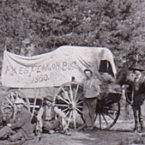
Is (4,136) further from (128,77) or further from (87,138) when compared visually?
(128,77)

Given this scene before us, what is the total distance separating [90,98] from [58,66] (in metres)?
1.74

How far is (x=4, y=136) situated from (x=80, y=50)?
14.0 ft

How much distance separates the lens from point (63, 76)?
11.3m

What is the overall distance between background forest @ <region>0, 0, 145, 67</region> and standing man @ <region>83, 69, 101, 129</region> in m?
8.16

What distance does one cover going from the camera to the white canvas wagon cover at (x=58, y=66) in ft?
36.9

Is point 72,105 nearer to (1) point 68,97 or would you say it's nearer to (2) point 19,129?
(1) point 68,97

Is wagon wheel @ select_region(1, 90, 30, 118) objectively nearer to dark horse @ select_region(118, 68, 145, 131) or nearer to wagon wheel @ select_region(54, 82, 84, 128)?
wagon wheel @ select_region(54, 82, 84, 128)

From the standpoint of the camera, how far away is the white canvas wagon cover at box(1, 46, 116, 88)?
1125 centimetres

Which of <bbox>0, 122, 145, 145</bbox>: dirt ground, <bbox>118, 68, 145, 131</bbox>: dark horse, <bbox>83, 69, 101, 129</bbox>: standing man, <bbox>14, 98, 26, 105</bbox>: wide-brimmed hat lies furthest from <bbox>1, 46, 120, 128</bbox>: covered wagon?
<bbox>0, 122, 145, 145</bbox>: dirt ground

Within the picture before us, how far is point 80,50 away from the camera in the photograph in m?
11.4

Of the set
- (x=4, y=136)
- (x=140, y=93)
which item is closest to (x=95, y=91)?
(x=140, y=93)

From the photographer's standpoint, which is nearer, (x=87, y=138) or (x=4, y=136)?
(x=4, y=136)

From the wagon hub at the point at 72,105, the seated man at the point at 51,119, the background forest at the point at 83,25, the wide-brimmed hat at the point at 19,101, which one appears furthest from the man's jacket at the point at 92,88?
the background forest at the point at 83,25

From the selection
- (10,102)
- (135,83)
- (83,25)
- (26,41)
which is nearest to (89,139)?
(135,83)
